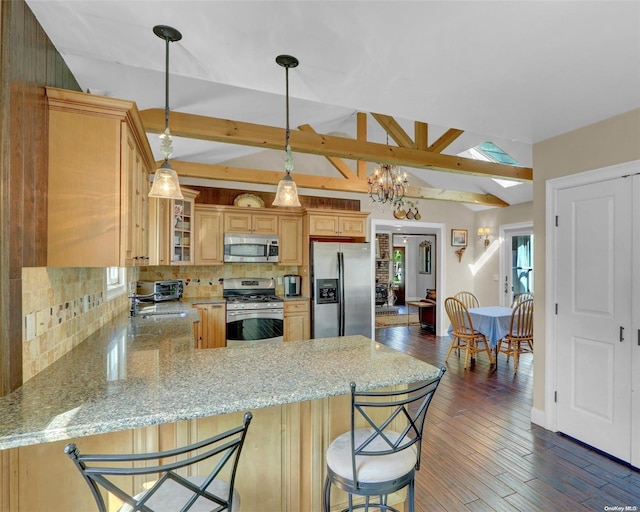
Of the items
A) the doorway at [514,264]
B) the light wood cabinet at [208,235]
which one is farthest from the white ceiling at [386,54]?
the doorway at [514,264]

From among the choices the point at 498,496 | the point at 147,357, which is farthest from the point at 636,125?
the point at 147,357

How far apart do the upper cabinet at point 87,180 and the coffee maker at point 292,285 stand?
144 inches

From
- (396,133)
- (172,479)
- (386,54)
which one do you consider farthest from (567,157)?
(172,479)

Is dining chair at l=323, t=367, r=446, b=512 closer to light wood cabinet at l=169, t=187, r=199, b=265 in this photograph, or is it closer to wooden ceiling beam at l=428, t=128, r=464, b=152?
wooden ceiling beam at l=428, t=128, r=464, b=152

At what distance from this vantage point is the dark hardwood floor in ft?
6.48

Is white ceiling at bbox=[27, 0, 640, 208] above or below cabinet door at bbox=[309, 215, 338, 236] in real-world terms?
above

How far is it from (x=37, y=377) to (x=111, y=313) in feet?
5.32

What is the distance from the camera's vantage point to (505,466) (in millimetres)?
2312

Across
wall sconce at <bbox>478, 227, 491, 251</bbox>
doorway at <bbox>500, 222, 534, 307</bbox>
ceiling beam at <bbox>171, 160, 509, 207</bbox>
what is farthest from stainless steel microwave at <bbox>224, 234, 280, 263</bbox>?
doorway at <bbox>500, 222, 534, 307</bbox>

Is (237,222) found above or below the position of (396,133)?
below

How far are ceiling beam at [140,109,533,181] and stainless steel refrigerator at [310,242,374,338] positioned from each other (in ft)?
6.05

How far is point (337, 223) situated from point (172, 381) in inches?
159

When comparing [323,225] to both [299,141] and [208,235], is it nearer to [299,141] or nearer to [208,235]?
[208,235]

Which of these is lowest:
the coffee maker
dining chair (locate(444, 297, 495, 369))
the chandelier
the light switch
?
dining chair (locate(444, 297, 495, 369))
